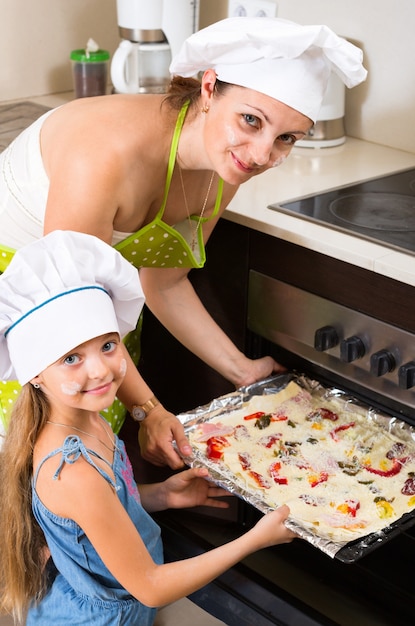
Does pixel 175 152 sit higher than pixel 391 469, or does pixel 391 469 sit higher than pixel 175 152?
pixel 175 152

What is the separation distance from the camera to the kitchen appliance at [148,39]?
2217 mm

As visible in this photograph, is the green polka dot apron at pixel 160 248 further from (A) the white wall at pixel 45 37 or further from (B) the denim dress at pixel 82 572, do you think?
(A) the white wall at pixel 45 37

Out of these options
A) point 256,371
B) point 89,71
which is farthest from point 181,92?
point 89,71

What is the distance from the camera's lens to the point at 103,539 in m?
1.25

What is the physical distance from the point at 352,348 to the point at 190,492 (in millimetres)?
389

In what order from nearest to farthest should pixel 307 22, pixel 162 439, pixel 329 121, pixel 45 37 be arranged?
pixel 162 439 → pixel 329 121 → pixel 307 22 → pixel 45 37

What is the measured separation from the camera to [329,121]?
2.07 meters

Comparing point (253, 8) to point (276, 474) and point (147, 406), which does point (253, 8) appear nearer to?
point (147, 406)

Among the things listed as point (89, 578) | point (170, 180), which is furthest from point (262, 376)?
point (89, 578)

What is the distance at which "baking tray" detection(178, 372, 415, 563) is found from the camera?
1247 millimetres

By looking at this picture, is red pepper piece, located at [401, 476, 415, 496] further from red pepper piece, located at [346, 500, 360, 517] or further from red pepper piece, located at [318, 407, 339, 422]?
red pepper piece, located at [318, 407, 339, 422]

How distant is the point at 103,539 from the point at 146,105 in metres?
0.71

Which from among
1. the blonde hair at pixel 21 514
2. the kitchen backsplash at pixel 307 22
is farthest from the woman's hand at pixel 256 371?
the kitchen backsplash at pixel 307 22

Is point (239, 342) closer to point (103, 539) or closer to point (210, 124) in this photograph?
point (210, 124)
